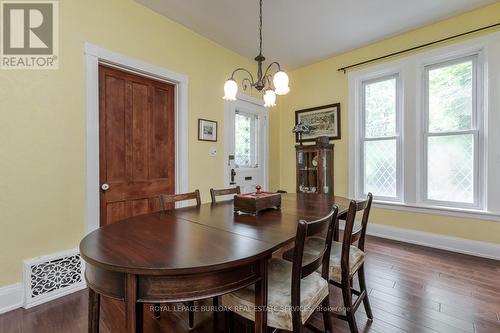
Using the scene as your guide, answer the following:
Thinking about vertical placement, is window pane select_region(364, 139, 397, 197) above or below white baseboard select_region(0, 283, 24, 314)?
above

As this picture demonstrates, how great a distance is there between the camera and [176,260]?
2.98ft

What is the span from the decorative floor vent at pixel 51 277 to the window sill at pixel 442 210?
3.66 metres

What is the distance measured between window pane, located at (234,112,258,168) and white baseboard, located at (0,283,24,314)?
2.67m

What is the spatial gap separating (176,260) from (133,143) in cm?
203

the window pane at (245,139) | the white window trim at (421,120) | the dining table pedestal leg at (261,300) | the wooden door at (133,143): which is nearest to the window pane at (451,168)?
the white window trim at (421,120)

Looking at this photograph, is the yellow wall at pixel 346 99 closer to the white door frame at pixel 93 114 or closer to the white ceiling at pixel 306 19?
the white ceiling at pixel 306 19

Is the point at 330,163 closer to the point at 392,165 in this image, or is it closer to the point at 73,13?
the point at 392,165

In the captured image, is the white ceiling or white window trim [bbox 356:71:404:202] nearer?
the white ceiling

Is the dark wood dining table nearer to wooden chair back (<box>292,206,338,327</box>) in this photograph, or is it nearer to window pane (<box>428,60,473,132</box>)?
wooden chair back (<box>292,206,338,327</box>)

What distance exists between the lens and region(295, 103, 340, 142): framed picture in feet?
12.7

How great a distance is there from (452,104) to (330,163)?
168cm

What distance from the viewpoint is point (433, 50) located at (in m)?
3.02

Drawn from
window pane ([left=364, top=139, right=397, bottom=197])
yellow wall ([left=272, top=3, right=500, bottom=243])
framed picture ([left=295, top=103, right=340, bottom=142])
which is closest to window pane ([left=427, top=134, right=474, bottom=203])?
yellow wall ([left=272, top=3, right=500, bottom=243])

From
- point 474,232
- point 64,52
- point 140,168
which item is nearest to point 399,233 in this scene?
point 474,232
